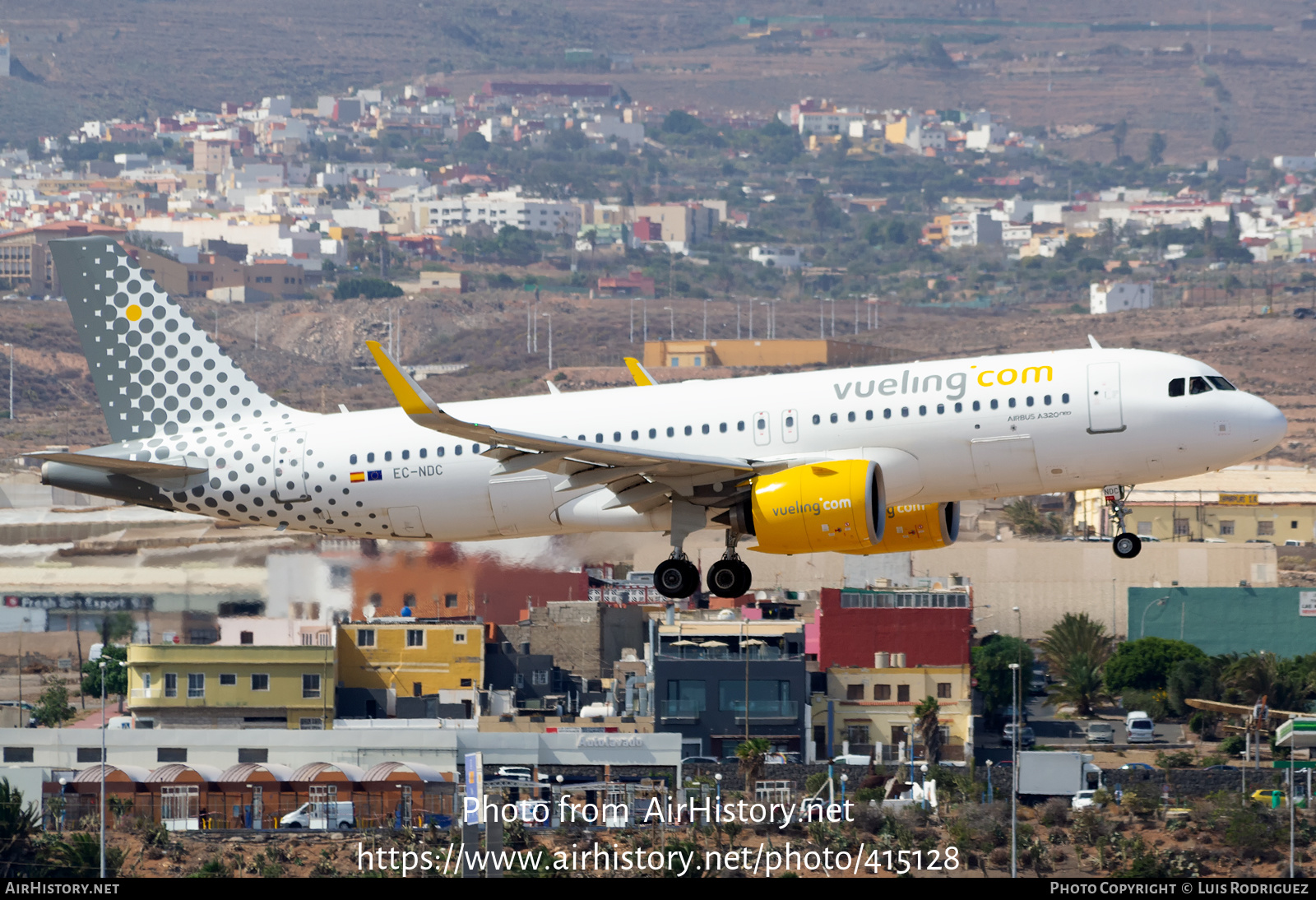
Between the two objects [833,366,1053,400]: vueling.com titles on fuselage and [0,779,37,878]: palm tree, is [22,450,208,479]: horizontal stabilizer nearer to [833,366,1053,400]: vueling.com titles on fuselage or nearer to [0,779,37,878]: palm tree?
[833,366,1053,400]: vueling.com titles on fuselage

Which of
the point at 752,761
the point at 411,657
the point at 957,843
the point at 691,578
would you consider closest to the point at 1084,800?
the point at 957,843

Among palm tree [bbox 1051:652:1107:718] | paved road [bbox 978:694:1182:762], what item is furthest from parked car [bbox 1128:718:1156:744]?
palm tree [bbox 1051:652:1107:718]

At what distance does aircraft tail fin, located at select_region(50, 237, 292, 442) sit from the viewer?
4147 centimetres

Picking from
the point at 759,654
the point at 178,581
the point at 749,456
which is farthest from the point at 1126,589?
the point at 749,456

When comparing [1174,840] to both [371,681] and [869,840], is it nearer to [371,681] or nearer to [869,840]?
[869,840]

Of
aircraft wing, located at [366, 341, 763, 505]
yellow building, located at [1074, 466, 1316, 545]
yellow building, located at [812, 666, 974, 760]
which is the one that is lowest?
yellow building, located at [812, 666, 974, 760]

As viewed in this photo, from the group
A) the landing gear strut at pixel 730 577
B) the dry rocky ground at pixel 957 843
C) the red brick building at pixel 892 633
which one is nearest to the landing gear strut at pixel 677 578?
the landing gear strut at pixel 730 577

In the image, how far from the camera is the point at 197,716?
77500 millimetres

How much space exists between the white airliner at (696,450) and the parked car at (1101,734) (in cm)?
4879

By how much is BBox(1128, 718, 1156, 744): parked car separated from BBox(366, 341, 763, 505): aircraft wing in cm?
5362

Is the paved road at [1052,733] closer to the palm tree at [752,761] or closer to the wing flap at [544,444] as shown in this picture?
the palm tree at [752,761]

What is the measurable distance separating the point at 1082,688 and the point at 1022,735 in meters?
11.9

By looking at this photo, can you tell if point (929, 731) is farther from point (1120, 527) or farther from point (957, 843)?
point (1120, 527)

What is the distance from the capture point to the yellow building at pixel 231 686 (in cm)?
7425
